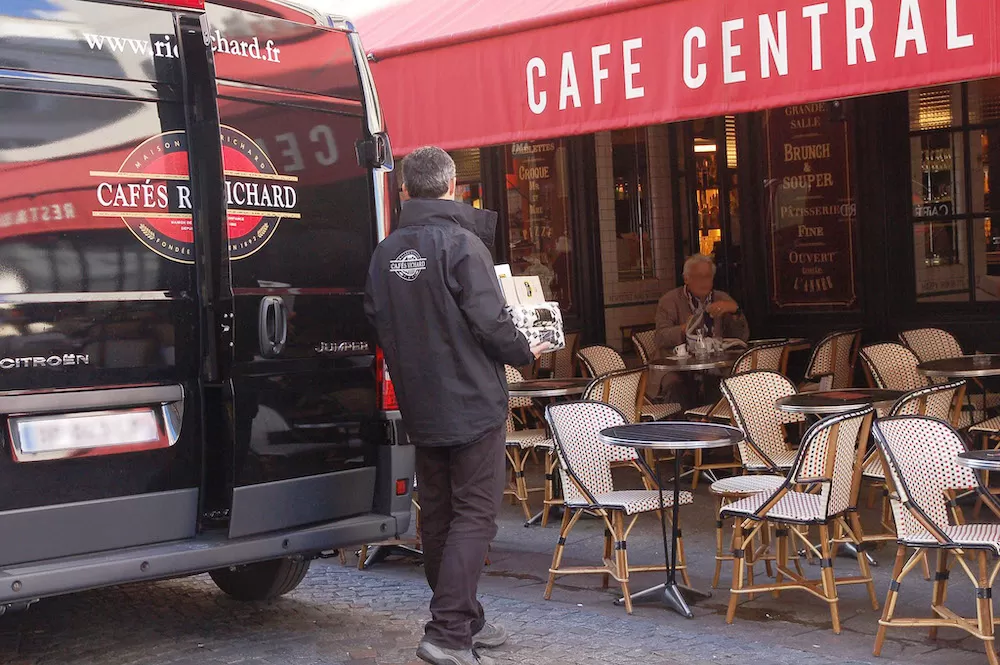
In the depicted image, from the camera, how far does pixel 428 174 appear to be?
507cm

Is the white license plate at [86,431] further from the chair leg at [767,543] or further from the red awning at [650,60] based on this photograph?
the chair leg at [767,543]

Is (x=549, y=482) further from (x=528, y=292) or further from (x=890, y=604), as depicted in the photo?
(x=890, y=604)

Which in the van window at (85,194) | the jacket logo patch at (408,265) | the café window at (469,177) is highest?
the café window at (469,177)

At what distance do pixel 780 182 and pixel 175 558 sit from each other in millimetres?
7175

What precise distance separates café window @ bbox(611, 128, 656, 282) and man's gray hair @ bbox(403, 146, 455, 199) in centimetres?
730

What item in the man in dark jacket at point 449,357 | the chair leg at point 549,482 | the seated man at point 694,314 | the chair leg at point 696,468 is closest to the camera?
the man in dark jacket at point 449,357

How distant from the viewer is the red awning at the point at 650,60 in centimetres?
538

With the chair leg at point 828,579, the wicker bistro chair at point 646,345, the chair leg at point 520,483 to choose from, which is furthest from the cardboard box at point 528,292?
the wicker bistro chair at point 646,345

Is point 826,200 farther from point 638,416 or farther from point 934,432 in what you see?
point 934,432

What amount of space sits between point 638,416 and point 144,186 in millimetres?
4350

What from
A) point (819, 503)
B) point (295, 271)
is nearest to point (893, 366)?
point (819, 503)

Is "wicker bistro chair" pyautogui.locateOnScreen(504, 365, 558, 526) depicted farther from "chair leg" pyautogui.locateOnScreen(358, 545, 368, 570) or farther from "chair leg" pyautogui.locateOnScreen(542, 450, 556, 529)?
"chair leg" pyautogui.locateOnScreen(358, 545, 368, 570)

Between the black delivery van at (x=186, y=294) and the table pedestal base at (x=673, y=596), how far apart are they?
127 centimetres

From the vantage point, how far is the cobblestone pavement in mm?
5355
